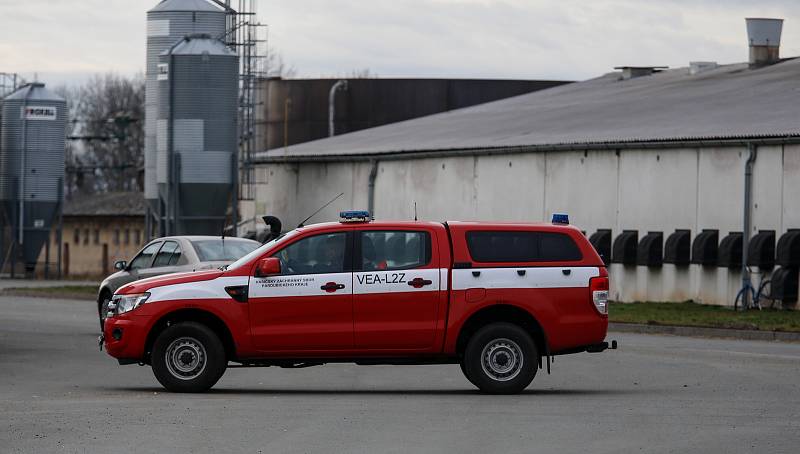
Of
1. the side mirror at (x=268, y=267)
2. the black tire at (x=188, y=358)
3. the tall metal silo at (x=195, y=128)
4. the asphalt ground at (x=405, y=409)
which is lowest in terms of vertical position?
the asphalt ground at (x=405, y=409)

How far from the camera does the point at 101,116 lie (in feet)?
405

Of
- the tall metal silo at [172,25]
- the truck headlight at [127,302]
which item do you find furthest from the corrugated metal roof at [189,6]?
the truck headlight at [127,302]

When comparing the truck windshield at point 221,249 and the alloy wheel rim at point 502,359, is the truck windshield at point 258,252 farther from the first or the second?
the truck windshield at point 221,249

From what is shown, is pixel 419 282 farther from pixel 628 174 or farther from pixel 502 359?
pixel 628 174

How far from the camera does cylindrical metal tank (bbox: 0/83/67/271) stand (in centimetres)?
6794

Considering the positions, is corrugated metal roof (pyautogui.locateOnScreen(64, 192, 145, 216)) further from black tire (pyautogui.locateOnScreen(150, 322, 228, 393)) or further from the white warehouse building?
black tire (pyautogui.locateOnScreen(150, 322, 228, 393))

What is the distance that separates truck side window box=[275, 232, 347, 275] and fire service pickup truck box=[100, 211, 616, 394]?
0.03 ft

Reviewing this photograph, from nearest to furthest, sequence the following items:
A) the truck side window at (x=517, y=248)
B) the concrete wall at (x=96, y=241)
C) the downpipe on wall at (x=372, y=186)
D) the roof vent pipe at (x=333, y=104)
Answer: the truck side window at (x=517, y=248)
the downpipe on wall at (x=372, y=186)
the roof vent pipe at (x=333, y=104)
the concrete wall at (x=96, y=241)

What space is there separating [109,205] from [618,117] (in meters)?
53.6

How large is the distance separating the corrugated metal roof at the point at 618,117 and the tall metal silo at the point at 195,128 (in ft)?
14.1

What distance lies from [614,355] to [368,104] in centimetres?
5642

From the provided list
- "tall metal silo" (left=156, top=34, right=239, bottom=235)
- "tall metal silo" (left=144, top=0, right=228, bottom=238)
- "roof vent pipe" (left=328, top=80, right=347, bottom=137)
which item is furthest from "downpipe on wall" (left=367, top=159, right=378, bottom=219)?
"roof vent pipe" (left=328, top=80, right=347, bottom=137)

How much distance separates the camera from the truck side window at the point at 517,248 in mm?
16141

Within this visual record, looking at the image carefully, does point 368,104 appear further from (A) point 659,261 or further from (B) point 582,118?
(A) point 659,261
